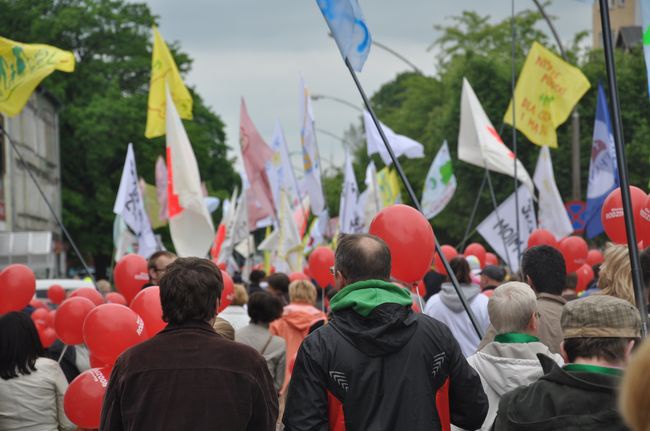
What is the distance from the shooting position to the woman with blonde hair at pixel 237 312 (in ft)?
28.3

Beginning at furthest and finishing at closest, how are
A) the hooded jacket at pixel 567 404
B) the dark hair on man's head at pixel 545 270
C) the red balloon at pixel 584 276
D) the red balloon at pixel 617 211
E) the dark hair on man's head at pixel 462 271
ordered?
the red balloon at pixel 584 276 < the dark hair on man's head at pixel 462 271 < the red balloon at pixel 617 211 < the dark hair on man's head at pixel 545 270 < the hooded jacket at pixel 567 404

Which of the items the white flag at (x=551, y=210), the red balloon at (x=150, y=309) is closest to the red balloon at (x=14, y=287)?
the red balloon at (x=150, y=309)

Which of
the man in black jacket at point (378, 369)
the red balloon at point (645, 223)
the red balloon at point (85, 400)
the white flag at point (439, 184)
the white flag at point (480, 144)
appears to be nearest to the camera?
the man in black jacket at point (378, 369)

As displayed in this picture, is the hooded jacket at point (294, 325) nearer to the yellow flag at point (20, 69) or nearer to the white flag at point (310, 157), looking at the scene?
the yellow flag at point (20, 69)

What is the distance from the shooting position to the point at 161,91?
A: 1540cm

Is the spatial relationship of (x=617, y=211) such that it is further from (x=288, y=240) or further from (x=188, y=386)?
(x=288, y=240)

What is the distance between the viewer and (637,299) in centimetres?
452

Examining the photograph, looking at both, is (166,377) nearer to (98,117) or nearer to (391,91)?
(98,117)

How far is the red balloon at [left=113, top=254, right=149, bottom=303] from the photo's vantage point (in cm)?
881

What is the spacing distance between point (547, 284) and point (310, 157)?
14.0 m

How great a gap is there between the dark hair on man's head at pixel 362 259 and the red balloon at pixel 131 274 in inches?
183

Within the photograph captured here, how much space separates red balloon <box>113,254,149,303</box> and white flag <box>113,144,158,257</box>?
29.1 feet

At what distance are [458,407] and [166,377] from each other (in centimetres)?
110

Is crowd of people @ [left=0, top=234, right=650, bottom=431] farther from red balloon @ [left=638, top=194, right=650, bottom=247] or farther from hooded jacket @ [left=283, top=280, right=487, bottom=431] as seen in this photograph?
red balloon @ [left=638, top=194, right=650, bottom=247]
